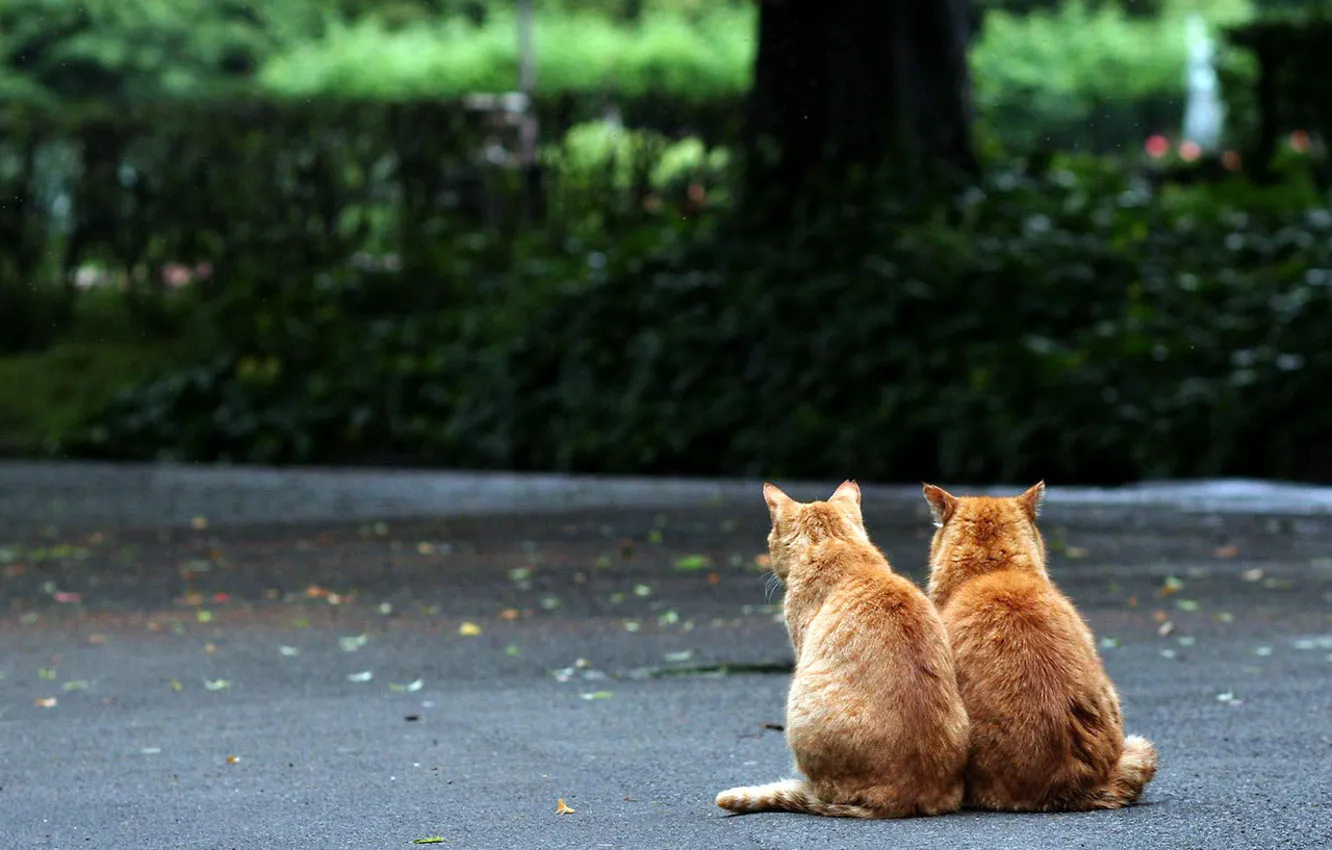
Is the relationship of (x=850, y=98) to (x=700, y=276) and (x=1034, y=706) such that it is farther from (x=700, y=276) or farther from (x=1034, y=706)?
(x=1034, y=706)

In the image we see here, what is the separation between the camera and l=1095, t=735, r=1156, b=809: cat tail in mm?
4828

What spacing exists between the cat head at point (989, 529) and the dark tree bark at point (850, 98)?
9817 mm

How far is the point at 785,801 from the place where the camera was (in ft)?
15.9

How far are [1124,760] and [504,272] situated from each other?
490 inches

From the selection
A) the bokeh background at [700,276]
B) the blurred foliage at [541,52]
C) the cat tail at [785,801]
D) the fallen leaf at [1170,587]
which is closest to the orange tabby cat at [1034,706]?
the cat tail at [785,801]

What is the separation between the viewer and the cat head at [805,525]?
5105 mm

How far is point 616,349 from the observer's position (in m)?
14.9

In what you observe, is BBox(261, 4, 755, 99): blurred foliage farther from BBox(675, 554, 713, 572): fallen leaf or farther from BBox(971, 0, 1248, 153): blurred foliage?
BBox(675, 554, 713, 572): fallen leaf

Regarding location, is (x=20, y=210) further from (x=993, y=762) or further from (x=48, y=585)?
(x=993, y=762)

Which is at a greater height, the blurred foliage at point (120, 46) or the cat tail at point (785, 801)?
the blurred foliage at point (120, 46)

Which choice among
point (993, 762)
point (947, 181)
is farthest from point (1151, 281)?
point (993, 762)

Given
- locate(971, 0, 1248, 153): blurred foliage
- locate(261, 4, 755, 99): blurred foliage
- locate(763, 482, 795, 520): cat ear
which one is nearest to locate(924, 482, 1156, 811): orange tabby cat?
locate(763, 482, 795, 520): cat ear

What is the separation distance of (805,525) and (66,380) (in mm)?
13065

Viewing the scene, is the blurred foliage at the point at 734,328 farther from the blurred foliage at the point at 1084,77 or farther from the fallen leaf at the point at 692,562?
the blurred foliage at the point at 1084,77
